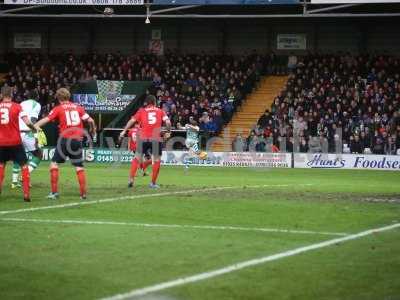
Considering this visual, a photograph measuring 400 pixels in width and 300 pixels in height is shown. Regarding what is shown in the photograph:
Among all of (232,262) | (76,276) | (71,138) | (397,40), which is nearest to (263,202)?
(71,138)

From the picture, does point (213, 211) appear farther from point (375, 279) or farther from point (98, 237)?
point (375, 279)

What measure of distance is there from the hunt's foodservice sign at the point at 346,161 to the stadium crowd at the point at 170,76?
199 inches

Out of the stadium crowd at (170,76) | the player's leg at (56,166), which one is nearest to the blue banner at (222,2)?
the stadium crowd at (170,76)

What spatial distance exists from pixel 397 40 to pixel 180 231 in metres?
36.0

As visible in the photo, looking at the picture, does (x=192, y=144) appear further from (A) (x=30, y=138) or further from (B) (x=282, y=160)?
(A) (x=30, y=138)

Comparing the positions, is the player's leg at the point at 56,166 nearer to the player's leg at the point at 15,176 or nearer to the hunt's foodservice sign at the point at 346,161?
the player's leg at the point at 15,176

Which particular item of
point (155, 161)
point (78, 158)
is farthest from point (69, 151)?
point (155, 161)

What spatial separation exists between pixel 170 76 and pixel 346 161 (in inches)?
492

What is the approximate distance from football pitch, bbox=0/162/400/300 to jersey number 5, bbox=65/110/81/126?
150cm

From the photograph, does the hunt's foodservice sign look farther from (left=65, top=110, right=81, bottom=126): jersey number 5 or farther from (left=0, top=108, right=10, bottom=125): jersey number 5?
(left=0, top=108, right=10, bottom=125): jersey number 5

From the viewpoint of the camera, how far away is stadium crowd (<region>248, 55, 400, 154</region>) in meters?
34.9

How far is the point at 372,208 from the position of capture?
14.6m

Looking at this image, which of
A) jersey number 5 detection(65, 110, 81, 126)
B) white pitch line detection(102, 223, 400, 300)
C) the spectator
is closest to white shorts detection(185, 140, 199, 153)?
the spectator

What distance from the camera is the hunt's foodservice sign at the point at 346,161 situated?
3438 centimetres
